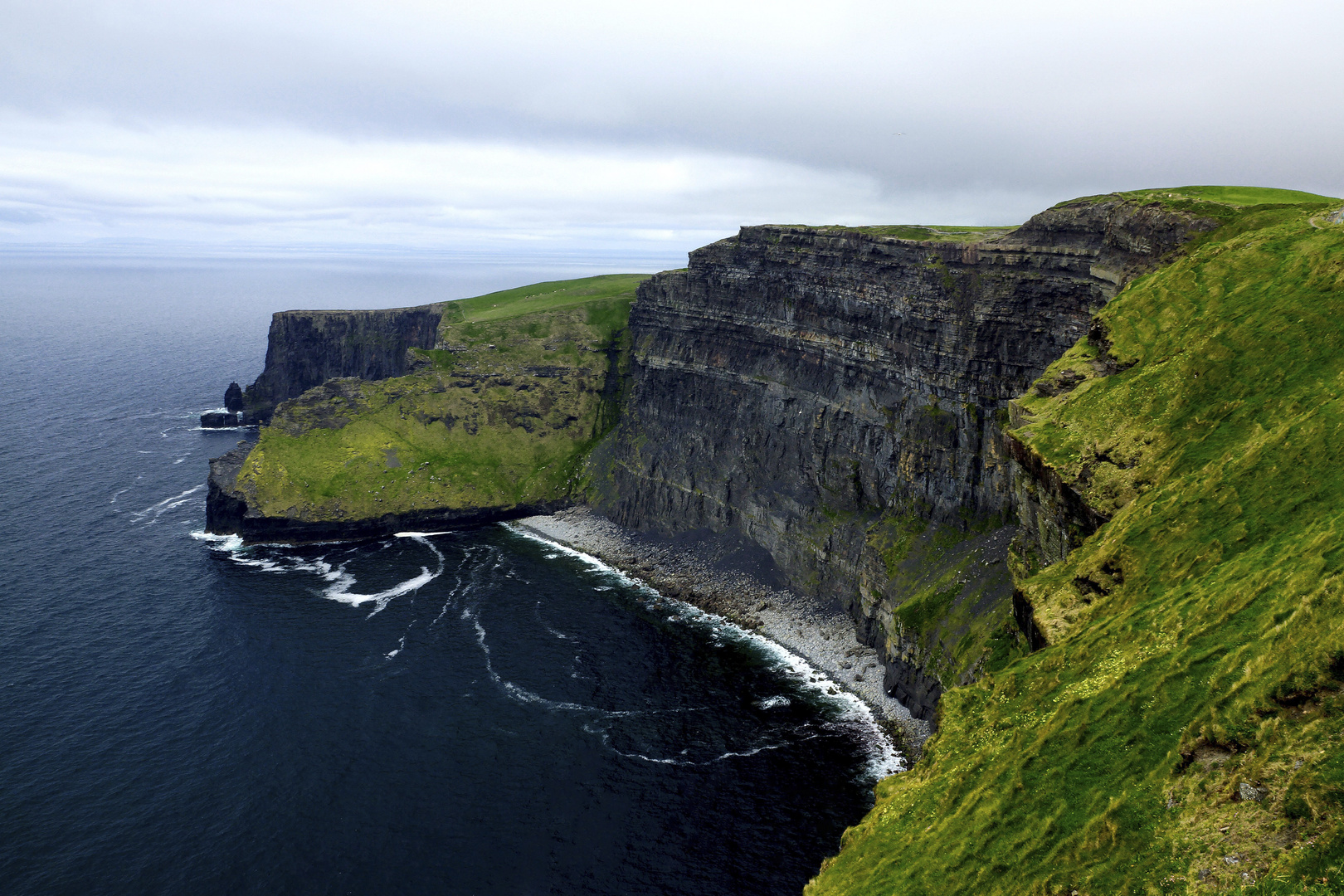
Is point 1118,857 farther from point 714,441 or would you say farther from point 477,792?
point 714,441

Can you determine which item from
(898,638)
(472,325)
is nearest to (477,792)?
(898,638)

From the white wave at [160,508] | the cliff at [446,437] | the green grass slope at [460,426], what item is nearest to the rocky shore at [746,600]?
the cliff at [446,437]

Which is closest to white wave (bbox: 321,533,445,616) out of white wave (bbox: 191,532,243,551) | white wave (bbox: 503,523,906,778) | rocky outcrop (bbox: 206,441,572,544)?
rocky outcrop (bbox: 206,441,572,544)

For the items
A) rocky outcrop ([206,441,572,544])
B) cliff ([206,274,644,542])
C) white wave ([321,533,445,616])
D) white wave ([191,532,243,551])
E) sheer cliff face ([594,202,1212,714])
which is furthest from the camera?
cliff ([206,274,644,542])

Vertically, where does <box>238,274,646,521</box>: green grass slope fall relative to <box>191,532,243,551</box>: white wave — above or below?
above

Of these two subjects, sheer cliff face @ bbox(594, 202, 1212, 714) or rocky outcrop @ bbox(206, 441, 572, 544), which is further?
rocky outcrop @ bbox(206, 441, 572, 544)

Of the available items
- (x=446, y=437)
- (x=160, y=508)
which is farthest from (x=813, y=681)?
(x=160, y=508)

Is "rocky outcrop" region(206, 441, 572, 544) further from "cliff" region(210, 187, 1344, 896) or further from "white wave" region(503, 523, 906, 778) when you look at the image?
"white wave" region(503, 523, 906, 778)
